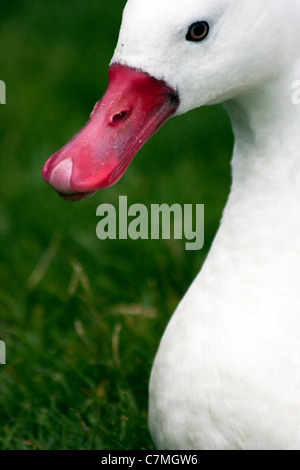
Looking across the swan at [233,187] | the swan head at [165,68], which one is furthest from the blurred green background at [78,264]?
the swan head at [165,68]

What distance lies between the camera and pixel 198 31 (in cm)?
155

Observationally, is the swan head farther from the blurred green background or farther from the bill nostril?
the blurred green background

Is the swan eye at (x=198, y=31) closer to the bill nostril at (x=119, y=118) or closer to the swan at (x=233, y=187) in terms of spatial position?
the swan at (x=233, y=187)

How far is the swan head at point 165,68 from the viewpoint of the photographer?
1.52 m

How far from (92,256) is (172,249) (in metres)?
0.28

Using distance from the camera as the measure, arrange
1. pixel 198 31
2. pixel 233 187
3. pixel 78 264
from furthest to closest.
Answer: pixel 78 264
pixel 233 187
pixel 198 31

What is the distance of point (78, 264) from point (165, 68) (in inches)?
54.3

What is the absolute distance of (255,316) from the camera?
5.68 ft

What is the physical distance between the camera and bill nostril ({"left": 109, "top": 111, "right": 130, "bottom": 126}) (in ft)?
5.22

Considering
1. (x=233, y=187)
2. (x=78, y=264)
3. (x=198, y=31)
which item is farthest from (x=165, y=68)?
(x=78, y=264)

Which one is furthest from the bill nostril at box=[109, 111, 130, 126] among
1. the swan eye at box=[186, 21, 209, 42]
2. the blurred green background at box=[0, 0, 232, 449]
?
the blurred green background at box=[0, 0, 232, 449]

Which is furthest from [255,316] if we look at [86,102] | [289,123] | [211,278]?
[86,102]

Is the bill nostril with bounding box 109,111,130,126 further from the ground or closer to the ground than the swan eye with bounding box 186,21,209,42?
closer to the ground

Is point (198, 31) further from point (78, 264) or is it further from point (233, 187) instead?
point (78, 264)
